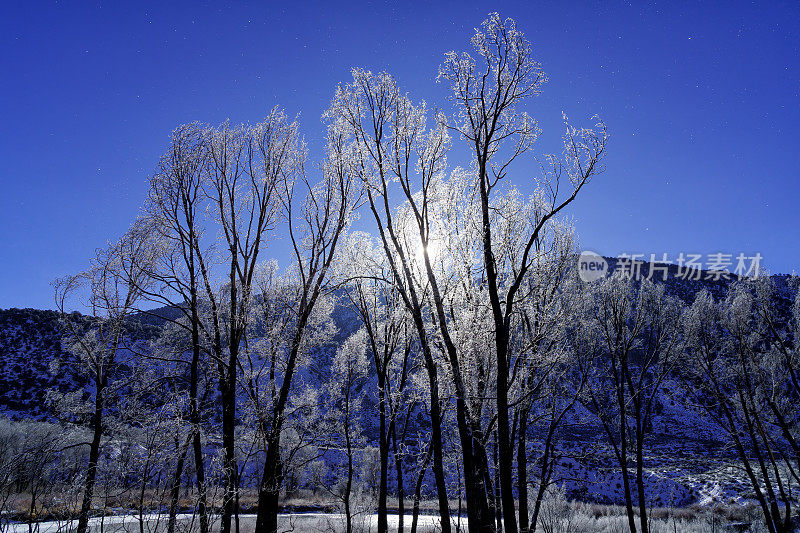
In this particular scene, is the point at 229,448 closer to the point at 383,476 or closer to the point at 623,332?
the point at 383,476

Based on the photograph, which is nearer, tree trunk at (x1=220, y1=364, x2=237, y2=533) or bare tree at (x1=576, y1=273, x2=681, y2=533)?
tree trunk at (x1=220, y1=364, x2=237, y2=533)

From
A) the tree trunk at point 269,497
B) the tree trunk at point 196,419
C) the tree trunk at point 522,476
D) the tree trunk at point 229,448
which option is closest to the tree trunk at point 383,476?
the tree trunk at point 269,497

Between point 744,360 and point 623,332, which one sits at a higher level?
point 623,332

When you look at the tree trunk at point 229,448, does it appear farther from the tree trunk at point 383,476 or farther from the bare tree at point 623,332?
the bare tree at point 623,332

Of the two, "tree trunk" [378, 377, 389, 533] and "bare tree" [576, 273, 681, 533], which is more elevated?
"bare tree" [576, 273, 681, 533]

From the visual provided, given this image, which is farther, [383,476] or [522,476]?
[383,476]

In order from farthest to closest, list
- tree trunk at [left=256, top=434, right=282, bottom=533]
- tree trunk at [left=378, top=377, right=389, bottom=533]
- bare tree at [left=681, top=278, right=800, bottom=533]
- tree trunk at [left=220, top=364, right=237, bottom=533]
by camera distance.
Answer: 1. bare tree at [left=681, top=278, right=800, bottom=533]
2. tree trunk at [left=378, top=377, right=389, bottom=533]
3. tree trunk at [left=256, top=434, right=282, bottom=533]
4. tree trunk at [left=220, top=364, right=237, bottom=533]

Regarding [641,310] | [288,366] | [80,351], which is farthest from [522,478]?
[80,351]

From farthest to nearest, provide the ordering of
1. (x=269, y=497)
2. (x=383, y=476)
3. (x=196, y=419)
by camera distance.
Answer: (x=383, y=476) < (x=196, y=419) < (x=269, y=497)

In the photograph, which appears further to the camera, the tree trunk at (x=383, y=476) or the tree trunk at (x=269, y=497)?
the tree trunk at (x=383, y=476)

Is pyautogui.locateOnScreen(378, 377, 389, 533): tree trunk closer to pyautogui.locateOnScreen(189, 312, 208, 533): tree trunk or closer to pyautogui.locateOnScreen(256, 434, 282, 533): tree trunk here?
pyautogui.locateOnScreen(256, 434, 282, 533): tree trunk

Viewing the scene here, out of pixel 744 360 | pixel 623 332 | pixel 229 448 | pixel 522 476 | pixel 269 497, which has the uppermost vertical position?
pixel 623 332

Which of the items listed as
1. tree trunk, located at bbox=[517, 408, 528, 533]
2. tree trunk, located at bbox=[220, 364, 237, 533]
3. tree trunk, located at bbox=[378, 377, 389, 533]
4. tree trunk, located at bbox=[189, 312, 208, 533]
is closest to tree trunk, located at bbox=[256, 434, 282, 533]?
tree trunk, located at bbox=[220, 364, 237, 533]

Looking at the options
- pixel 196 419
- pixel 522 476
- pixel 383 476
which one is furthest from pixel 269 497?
pixel 522 476
